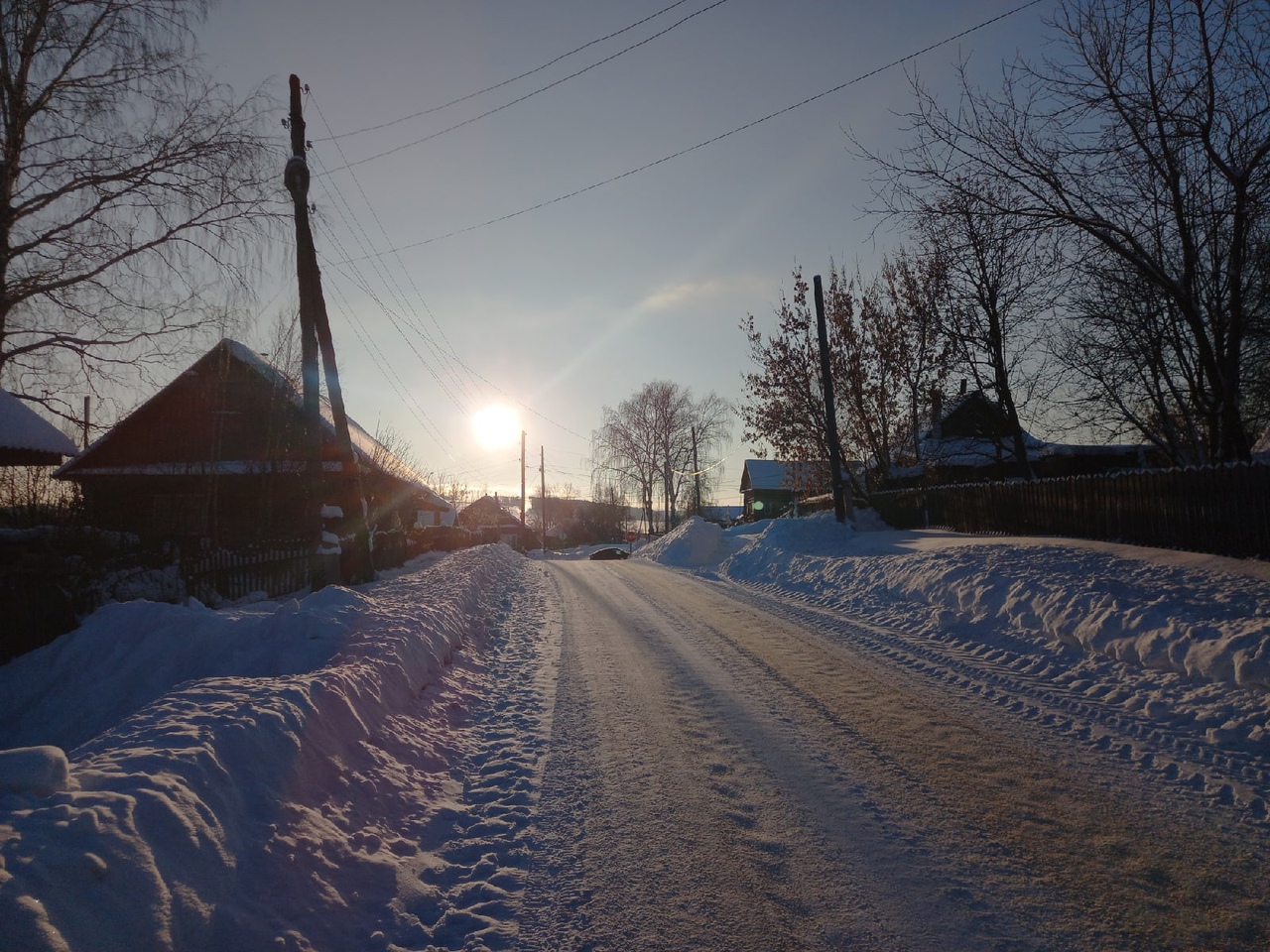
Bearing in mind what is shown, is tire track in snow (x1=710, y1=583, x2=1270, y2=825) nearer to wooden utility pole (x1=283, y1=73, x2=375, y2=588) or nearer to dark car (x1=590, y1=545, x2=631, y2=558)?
wooden utility pole (x1=283, y1=73, x2=375, y2=588)

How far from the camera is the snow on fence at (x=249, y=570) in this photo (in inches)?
481

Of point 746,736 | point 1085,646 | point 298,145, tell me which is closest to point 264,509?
point 298,145

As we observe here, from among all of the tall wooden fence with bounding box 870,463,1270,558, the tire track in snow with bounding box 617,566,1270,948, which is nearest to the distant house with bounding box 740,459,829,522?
the tall wooden fence with bounding box 870,463,1270,558

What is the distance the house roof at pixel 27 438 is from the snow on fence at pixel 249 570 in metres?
2.60

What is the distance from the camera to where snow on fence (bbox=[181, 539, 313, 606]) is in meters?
12.2

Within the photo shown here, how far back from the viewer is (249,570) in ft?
45.3

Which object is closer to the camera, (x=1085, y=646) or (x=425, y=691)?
(x=425, y=691)

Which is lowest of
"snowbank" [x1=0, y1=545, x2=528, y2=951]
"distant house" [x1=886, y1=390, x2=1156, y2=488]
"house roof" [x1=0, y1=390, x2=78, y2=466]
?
"snowbank" [x1=0, y1=545, x2=528, y2=951]

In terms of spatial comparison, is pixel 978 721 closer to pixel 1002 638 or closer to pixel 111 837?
pixel 1002 638

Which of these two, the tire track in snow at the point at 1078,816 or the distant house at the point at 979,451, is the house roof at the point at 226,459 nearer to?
the tire track in snow at the point at 1078,816

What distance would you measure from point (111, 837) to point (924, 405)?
28.4m

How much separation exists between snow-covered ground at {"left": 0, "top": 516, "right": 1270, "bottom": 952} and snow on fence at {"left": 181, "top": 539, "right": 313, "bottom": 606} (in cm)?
287

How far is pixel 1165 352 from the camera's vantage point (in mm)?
18438

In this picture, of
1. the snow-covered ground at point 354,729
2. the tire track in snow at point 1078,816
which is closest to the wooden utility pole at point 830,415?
the snow-covered ground at point 354,729
